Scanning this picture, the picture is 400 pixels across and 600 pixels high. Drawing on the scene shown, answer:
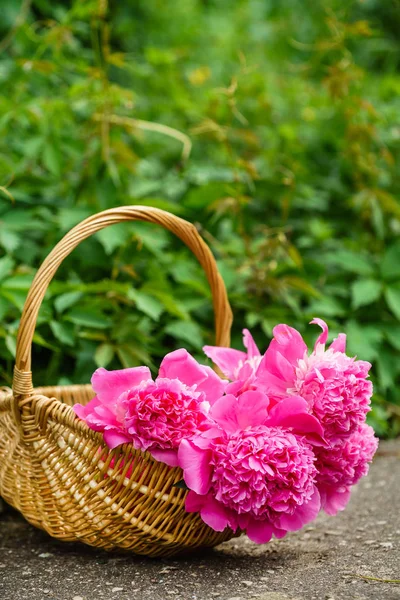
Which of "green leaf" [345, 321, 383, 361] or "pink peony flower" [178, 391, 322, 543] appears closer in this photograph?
"pink peony flower" [178, 391, 322, 543]

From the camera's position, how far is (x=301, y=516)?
1.22m

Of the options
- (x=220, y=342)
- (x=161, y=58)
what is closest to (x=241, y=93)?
(x=161, y=58)

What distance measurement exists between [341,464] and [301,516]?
0.12m

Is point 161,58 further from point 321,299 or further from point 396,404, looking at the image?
point 396,404

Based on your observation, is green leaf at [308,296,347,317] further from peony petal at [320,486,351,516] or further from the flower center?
the flower center

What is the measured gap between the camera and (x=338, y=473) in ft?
4.15

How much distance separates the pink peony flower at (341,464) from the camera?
1.25 meters

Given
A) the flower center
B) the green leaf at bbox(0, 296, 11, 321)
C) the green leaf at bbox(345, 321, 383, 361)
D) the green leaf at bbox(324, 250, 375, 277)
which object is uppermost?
the flower center

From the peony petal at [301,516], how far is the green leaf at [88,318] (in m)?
0.78

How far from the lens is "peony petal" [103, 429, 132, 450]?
120cm

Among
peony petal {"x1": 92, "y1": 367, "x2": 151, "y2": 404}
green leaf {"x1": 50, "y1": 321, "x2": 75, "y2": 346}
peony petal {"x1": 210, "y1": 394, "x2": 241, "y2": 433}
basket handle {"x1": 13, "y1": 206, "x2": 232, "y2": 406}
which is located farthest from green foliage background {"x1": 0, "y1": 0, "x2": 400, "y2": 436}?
peony petal {"x1": 210, "y1": 394, "x2": 241, "y2": 433}

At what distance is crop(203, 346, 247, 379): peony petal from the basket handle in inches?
7.8

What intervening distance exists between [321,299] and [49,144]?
1.00m

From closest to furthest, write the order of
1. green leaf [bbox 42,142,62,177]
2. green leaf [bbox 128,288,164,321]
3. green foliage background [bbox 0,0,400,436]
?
1. green leaf [bbox 128,288,164,321]
2. green foliage background [bbox 0,0,400,436]
3. green leaf [bbox 42,142,62,177]
